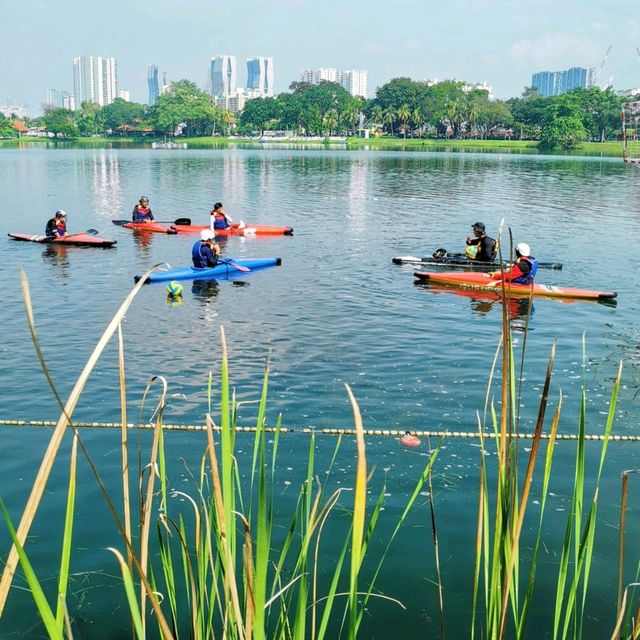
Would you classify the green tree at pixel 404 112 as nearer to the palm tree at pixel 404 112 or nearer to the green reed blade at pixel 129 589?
the palm tree at pixel 404 112

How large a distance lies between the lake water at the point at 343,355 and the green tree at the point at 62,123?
15892 centimetres

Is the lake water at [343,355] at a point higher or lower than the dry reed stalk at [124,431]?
lower

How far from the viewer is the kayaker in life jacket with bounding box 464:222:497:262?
21623 millimetres

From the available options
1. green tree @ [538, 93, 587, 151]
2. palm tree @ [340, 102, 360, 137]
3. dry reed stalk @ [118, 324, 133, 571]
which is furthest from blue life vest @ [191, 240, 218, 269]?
palm tree @ [340, 102, 360, 137]

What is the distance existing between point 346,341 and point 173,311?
4.39 metres

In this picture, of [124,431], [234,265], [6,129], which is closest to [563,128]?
[234,265]

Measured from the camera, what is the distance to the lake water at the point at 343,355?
7.95m

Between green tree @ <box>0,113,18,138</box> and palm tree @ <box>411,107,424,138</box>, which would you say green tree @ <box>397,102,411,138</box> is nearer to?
palm tree @ <box>411,107,424,138</box>

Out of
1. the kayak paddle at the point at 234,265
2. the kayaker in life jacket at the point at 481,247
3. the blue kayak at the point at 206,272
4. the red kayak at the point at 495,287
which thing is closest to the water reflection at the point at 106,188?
the blue kayak at the point at 206,272

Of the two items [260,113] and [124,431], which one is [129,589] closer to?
[124,431]

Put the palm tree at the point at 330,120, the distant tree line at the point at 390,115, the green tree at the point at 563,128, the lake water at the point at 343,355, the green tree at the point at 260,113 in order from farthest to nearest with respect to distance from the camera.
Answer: the green tree at the point at 260,113 < the palm tree at the point at 330,120 < the distant tree line at the point at 390,115 < the green tree at the point at 563,128 < the lake water at the point at 343,355

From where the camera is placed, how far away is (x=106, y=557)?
25.5ft

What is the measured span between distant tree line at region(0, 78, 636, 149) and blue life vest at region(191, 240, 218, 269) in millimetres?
105780

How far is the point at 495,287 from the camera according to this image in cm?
1920
